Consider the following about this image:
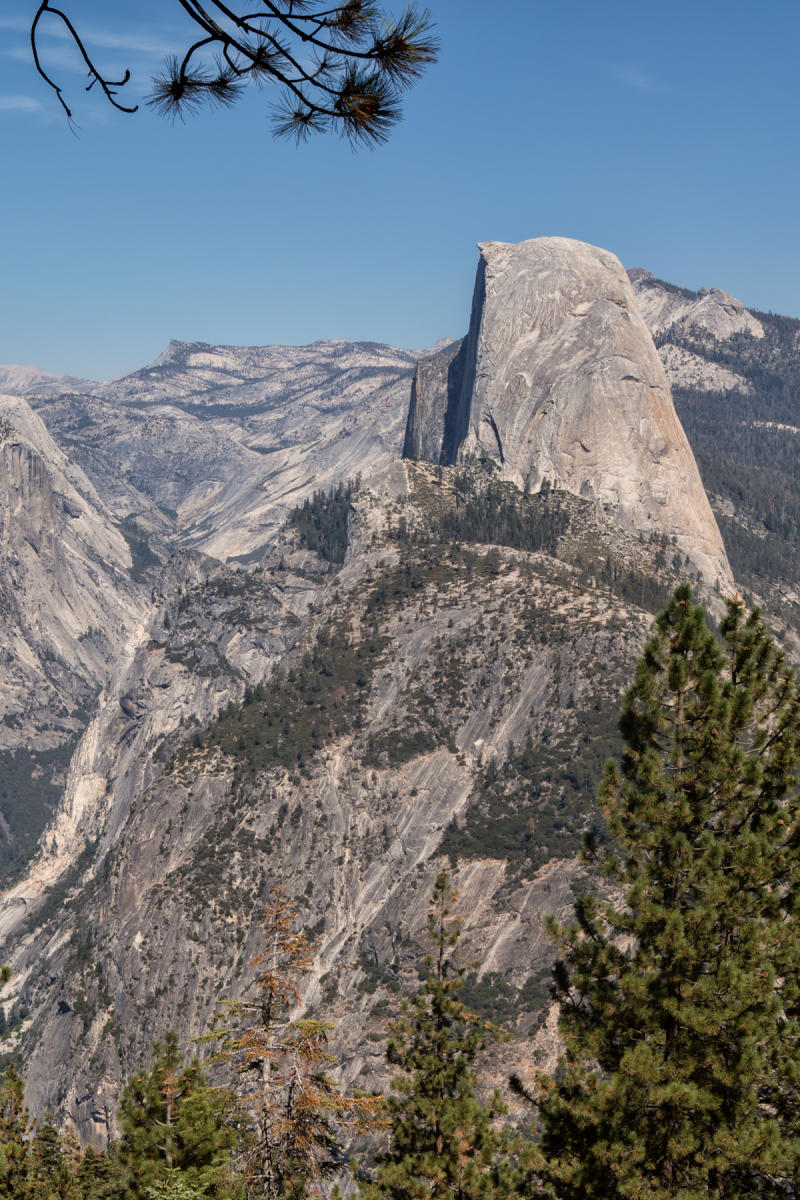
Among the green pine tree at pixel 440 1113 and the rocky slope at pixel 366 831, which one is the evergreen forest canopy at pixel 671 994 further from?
the rocky slope at pixel 366 831

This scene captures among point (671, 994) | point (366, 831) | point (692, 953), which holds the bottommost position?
point (366, 831)

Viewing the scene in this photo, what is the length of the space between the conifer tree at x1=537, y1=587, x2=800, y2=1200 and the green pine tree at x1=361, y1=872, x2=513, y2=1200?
19.2ft

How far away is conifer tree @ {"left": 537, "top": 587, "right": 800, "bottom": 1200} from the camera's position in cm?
2420

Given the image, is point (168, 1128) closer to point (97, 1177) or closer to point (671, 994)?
point (671, 994)

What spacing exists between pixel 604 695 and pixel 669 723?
14348 cm

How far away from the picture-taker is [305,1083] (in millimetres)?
24250

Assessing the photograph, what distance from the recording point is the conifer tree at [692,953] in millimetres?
24203

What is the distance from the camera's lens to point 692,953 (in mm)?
24766

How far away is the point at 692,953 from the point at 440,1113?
12562 millimetres

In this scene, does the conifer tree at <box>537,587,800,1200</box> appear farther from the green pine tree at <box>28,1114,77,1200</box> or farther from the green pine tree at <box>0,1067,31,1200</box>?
the green pine tree at <box>28,1114,77,1200</box>

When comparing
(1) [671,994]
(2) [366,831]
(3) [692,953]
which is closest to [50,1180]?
(1) [671,994]

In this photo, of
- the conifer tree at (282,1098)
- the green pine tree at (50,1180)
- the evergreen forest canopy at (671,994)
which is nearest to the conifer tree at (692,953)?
the evergreen forest canopy at (671,994)

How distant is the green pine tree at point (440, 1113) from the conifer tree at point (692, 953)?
5.84m

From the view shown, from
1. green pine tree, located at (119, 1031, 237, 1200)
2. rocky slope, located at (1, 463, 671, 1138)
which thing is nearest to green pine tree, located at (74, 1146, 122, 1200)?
green pine tree, located at (119, 1031, 237, 1200)
